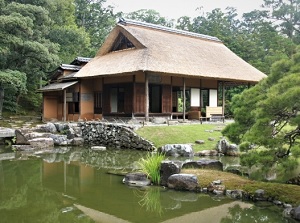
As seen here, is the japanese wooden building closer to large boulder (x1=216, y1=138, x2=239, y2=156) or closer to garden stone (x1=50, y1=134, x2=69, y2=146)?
garden stone (x1=50, y1=134, x2=69, y2=146)

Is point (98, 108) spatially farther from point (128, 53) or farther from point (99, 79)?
point (128, 53)

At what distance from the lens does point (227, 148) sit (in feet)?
45.5

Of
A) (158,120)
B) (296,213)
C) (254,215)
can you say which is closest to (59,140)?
(158,120)

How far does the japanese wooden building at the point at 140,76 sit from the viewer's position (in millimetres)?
19672

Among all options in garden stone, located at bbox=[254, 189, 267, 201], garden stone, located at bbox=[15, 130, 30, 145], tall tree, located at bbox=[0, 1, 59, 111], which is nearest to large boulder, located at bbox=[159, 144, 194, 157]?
garden stone, located at bbox=[254, 189, 267, 201]

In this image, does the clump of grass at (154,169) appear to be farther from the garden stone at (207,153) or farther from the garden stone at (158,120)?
the garden stone at (158,120)

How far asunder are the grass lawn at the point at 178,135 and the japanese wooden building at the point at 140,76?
2854 millimetres

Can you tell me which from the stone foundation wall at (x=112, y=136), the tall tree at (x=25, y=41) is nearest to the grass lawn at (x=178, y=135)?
the stone foundation wall at (x=112, y=136)

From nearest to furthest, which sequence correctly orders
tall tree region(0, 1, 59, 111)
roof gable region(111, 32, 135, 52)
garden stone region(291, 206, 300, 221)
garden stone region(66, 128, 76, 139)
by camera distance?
garden stone region(291, 206, 300, 221), garden stone region(66, 128, 76, 139), tall tree region(0, 1, 59, 111), roof gable region(111, 32, 135, 52)

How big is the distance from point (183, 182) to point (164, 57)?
1235 cm

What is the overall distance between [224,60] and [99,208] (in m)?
19.5

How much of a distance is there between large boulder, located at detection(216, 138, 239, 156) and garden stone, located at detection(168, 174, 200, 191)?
19.0 ft

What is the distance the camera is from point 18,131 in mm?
16688

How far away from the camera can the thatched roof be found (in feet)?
61.5
